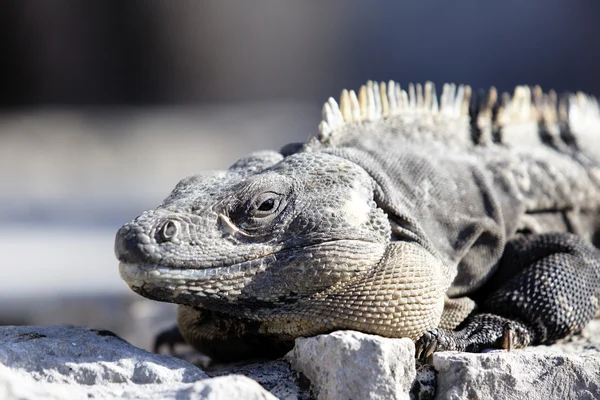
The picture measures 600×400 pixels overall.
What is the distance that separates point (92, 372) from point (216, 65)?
16.7 m

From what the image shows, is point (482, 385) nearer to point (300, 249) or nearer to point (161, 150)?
point (300, 249)

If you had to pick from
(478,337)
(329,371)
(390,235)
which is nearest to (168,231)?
(329,371)

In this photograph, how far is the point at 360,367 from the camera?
3.67 metres

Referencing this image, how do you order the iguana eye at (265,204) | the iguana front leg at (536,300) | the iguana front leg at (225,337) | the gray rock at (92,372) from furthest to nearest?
the iguana front leg at (536,300) < the iguana front leg at (225,337) < the iguana eye at (265,204) < the gray rock at (92,372)

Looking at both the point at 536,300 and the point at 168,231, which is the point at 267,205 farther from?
the point at 536,300

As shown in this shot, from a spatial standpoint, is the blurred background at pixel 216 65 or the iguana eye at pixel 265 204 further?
the blurred background at pixel 216 65

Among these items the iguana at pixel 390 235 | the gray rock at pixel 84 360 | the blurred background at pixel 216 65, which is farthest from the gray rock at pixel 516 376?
the blurred background at pixel 216 65

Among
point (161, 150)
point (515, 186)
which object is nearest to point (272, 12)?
point (161, 150)

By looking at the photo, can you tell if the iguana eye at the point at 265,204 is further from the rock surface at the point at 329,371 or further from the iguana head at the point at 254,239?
the rock surface at the point at 329,371

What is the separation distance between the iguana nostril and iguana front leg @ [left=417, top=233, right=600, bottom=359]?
143cm

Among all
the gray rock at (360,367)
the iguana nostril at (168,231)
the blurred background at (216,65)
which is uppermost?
the iguana nostril at (168,231)

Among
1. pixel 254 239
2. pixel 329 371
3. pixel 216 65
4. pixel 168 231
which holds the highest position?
pixel 168 231

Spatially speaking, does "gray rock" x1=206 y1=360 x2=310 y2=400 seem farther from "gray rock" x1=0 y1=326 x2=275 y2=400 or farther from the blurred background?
the blurred background

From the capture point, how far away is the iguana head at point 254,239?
3.80 m
